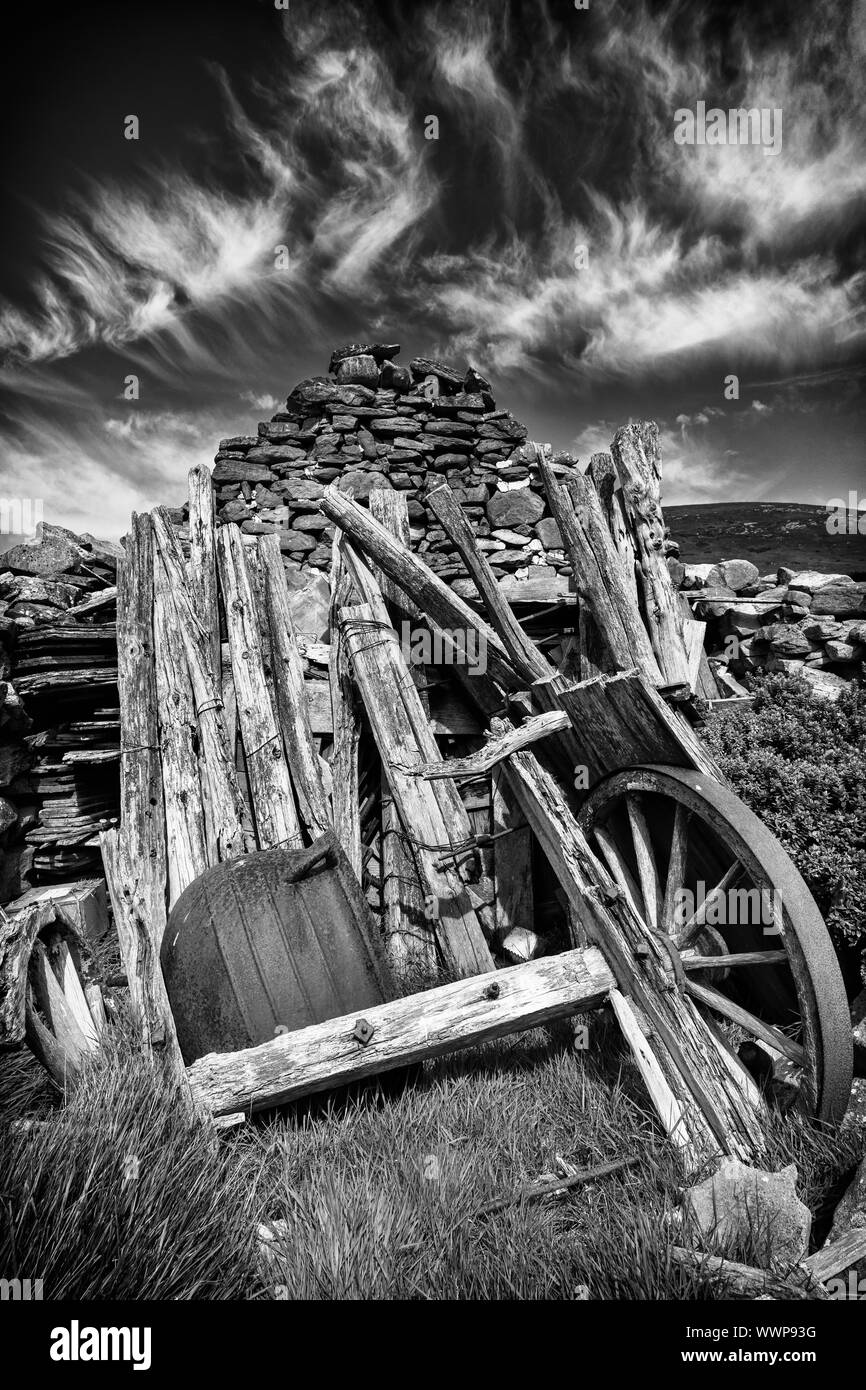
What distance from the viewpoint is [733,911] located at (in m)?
3.08

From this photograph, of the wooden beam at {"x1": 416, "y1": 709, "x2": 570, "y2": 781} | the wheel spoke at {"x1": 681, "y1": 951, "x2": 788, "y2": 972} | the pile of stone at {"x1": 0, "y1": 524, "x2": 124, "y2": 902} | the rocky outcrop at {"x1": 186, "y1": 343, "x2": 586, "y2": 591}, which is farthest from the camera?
the rocky outcrop at {"x1": 186, "y1": 343, "x2": 586, "y2": 591}

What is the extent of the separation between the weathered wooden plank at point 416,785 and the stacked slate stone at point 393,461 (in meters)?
2.04

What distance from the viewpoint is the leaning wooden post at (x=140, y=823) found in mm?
3090

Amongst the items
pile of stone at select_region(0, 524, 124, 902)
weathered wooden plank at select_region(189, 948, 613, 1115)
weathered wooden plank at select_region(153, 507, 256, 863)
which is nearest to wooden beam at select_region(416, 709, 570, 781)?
weathered wooden plank at select_region(189, 948, 613, 1115)

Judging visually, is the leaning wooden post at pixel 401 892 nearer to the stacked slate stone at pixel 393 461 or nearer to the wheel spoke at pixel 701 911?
the wheel spoke at pixel 701 911

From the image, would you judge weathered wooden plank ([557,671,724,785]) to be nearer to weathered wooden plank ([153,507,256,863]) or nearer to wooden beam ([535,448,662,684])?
wooden beam ([535,448,662,684])

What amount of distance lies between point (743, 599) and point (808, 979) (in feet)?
12.8

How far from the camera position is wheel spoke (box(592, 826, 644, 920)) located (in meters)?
3.78

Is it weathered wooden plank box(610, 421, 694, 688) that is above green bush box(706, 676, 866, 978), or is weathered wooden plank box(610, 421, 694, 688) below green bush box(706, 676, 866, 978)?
above

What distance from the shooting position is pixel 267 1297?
80.3 inches

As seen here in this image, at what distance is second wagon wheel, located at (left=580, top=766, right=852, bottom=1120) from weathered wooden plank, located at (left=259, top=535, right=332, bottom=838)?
5.57 feet

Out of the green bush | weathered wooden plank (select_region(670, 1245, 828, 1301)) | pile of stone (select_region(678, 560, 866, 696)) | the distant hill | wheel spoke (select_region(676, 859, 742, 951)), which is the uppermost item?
the distant hill

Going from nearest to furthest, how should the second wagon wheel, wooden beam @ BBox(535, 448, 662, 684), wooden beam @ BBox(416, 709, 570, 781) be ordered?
the second wagon wheel
wooden beam @ BBox(416, 709, 570, 781)
wooden beam @ BBox(535, 448, 662, 684)

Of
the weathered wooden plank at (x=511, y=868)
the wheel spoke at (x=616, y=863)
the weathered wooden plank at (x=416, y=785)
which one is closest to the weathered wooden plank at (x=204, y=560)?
the weathered wooden plank at (x=416, y=785)
